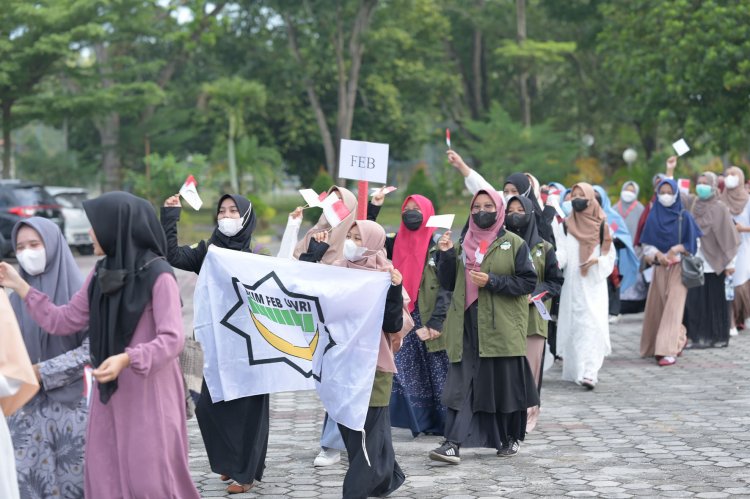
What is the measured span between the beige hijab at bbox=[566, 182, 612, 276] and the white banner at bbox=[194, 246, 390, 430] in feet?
A: 14.2

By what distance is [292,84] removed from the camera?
4378 cm

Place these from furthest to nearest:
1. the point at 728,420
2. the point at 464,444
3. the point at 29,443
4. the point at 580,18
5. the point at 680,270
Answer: the point at 580,18 → the point at 680,270 → the point at 728,420 → the point at 464,444 → the point at 29,443

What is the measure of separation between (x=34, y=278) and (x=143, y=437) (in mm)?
1005

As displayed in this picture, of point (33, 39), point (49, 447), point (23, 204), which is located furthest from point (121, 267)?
point (33, 39)

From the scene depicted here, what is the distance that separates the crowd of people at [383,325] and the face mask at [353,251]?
1 cm

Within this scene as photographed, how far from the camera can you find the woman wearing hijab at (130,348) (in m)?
5.00

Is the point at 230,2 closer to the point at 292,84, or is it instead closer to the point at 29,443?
the point at 292,84

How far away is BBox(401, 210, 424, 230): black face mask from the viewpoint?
824 cm

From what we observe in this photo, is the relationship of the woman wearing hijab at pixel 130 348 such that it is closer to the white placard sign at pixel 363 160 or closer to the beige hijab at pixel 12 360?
the beige hijab at pixel 12 360

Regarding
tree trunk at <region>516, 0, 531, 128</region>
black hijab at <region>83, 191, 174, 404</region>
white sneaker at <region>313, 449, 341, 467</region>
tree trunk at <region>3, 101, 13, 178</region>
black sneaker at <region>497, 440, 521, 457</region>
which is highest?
tree trunk at <region>516, 0, 531, 128</region>

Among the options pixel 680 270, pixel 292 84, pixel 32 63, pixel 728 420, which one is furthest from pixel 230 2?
pixel 728 420

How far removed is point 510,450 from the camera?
782cm

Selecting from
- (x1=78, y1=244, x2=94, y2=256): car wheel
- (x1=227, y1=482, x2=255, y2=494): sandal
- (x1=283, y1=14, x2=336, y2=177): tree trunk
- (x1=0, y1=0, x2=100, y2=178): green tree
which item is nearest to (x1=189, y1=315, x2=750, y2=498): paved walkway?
(x1=227, y1=482, x2=255, y2=494): sandal

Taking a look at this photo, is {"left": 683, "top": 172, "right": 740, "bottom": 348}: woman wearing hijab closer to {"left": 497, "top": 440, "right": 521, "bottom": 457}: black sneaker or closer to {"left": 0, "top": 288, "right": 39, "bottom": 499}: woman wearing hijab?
{"left": 497, "top": 440, "right": 521, "bottom": 457}: black sneaker
